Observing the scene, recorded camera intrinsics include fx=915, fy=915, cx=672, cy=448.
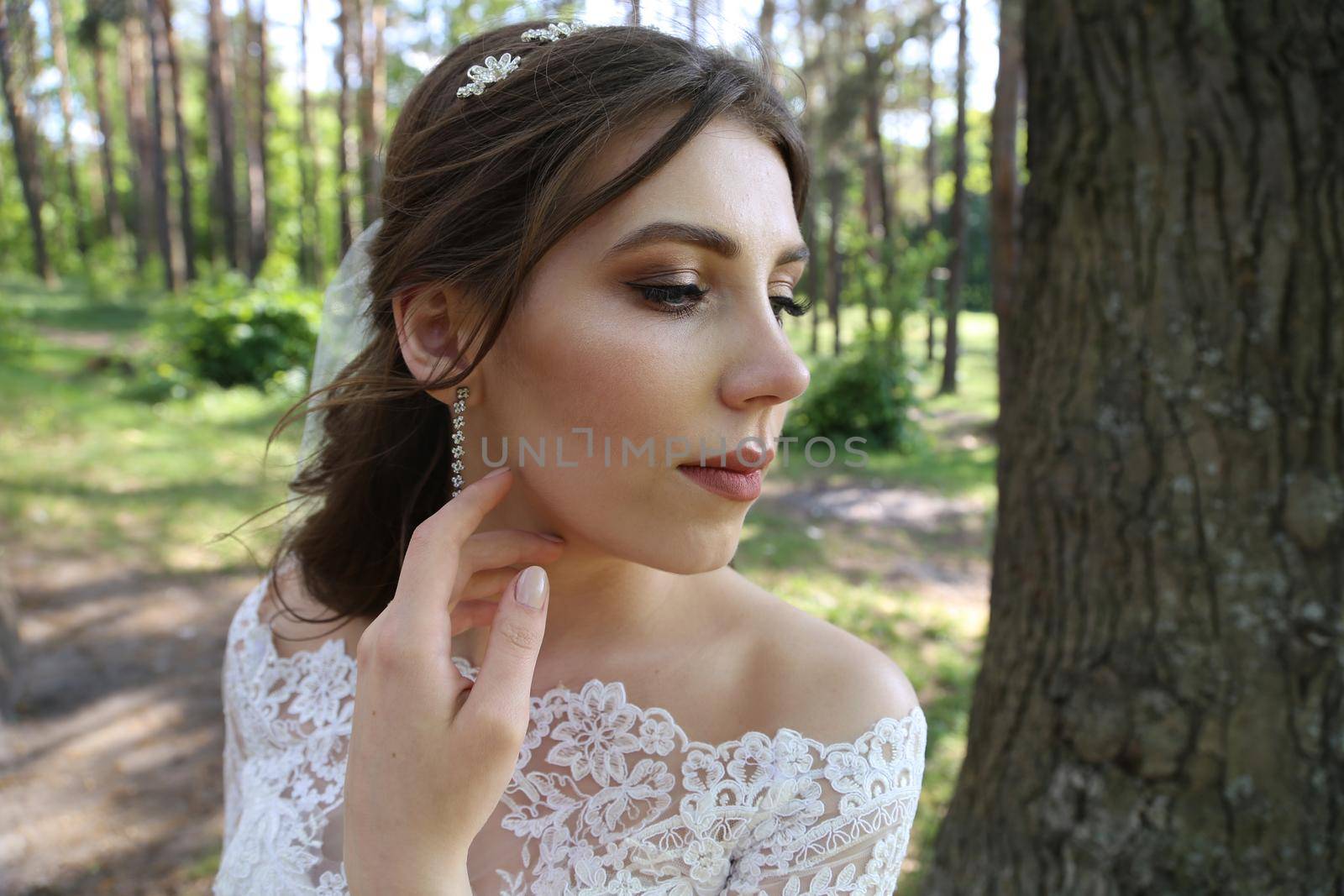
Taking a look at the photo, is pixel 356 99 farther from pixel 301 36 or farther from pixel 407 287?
pixel 407 287

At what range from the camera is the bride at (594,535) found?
4.21 feet

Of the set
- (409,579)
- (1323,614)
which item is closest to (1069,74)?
(1323,614)

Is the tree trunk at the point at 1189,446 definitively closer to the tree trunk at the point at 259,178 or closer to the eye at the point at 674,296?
the eye at the point at 674,296

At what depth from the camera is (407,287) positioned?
5.14ft

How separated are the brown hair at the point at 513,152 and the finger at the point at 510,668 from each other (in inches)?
15.5

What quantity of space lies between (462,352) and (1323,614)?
1889 mm

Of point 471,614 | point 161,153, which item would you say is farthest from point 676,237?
point 161,153

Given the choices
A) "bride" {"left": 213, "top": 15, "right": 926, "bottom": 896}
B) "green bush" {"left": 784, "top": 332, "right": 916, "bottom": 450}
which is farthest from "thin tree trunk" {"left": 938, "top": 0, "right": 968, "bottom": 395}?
"bride" {"left": 213, "top": 15, "right": 926, "bottom": 896}

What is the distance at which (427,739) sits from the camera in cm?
122

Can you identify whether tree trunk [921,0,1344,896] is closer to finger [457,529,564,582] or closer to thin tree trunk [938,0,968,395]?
finger [457,529,564,582]

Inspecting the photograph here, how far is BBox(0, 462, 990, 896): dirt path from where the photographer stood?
3.80 meters

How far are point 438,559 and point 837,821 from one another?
74 centimetres

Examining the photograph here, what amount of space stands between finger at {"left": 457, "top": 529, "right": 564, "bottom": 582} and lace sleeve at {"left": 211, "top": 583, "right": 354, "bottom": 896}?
440 millimetres

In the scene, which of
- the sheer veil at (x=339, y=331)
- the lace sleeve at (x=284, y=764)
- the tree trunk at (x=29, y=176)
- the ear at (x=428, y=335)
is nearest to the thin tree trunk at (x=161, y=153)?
the tree trunk at (x=29, y=176)
